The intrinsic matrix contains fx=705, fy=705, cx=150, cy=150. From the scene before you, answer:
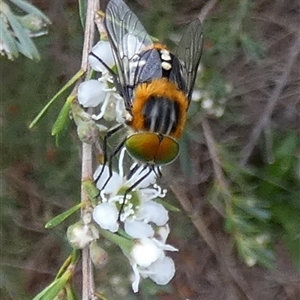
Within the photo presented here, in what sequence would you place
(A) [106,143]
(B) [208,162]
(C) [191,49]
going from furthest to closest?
1. (B) [208,162]
2. (C) [191,49]
3. (A) [106,143]

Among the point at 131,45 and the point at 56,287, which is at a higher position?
the point at 131,45

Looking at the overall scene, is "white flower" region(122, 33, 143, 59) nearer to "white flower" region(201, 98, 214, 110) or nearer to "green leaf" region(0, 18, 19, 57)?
"green leaf" region(0, 18, 19, 57)

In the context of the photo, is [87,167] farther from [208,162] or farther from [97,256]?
[208,162]

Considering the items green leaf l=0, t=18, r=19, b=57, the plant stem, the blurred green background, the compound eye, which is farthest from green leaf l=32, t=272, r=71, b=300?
the blurred green background

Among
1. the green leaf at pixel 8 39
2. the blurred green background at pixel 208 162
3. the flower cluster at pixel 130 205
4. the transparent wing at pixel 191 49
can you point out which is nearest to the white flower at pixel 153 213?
the flower cluster at pixel 130 205

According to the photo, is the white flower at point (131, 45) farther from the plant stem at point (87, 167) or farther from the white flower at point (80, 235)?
the white flower at point (80, 235)

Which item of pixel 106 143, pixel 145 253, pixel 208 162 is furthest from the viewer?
pixel 208 162

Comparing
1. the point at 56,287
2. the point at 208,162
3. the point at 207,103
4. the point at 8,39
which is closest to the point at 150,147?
the point at 56,287
